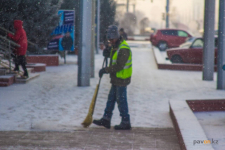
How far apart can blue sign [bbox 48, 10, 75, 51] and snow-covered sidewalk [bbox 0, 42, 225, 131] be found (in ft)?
11.6

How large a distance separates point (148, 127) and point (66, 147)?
5.76 feet

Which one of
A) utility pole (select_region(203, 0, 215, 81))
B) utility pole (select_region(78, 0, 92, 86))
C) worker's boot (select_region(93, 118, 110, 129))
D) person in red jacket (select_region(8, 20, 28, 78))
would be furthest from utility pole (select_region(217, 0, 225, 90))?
worker's boot (select_region(93, 118, 110, 129))

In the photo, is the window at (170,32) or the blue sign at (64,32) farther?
the window at (170,32)

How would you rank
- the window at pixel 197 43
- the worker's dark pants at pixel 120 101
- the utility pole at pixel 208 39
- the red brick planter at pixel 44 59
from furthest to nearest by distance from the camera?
the window at pixel 197 43 < the red brick planter at pixel 44 59 < the utility pole at pixel 208 39 < the worker's dark pants at pixel 120 101

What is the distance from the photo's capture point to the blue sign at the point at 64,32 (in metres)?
18.4

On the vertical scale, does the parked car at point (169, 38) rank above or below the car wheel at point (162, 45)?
above

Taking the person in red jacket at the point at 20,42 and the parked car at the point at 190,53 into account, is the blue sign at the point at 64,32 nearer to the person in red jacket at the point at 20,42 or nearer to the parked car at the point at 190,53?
the parked car at the point at 190,53

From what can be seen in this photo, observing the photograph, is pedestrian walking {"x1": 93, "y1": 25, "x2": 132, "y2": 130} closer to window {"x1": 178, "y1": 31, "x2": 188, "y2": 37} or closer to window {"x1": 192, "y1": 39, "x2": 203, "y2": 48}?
window {"x1": 192, "y1": 39, "x2": 203, "y2": 48}

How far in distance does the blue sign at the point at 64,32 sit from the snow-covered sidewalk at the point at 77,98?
3.55 m

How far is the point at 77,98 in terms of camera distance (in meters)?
9.80

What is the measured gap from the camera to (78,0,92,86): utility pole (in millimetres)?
11672

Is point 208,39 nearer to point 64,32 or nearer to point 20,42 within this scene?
point 20,42

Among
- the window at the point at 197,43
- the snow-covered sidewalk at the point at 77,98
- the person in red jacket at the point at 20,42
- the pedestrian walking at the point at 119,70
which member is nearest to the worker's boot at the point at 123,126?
the pedestrian walking at the point at 119,70

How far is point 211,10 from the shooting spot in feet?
43.5
